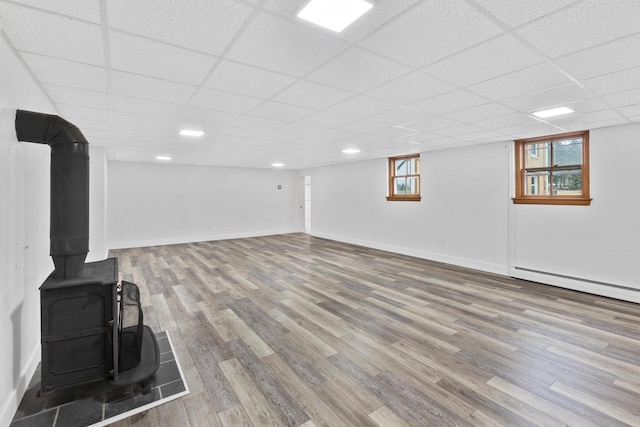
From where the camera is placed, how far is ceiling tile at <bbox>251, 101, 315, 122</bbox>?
3.25 metres

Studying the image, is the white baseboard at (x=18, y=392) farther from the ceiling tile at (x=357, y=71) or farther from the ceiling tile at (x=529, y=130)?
the ceiling tile at (x=529, y=130)

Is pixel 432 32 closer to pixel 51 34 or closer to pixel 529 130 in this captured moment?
pixel 51 34

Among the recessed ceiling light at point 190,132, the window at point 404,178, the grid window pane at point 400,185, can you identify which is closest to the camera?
the recessed ceiling light at point 190,132

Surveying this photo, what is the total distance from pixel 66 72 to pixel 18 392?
2336mm

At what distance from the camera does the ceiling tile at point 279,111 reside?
3252 mm

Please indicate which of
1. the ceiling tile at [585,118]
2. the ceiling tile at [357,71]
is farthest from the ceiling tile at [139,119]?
the ceiling tile at [585,118]

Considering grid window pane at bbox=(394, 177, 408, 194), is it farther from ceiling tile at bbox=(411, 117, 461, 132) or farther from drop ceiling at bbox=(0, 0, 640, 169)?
drop ceiling at bbox=(0, 0, 640, 169)

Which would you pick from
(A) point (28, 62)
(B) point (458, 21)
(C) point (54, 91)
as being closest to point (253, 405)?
(B) point (458, 21)

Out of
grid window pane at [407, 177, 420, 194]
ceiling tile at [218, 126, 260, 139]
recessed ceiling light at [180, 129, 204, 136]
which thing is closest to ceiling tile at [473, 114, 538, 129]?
grid window pane at [407, 177, 420, 194]

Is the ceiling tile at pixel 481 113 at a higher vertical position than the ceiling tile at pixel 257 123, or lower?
lower

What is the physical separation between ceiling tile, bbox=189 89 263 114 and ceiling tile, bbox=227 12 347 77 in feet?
2.56

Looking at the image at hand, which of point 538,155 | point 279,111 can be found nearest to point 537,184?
point 538,155

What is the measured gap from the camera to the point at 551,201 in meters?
4.81

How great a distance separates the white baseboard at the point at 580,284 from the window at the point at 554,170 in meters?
1.16
